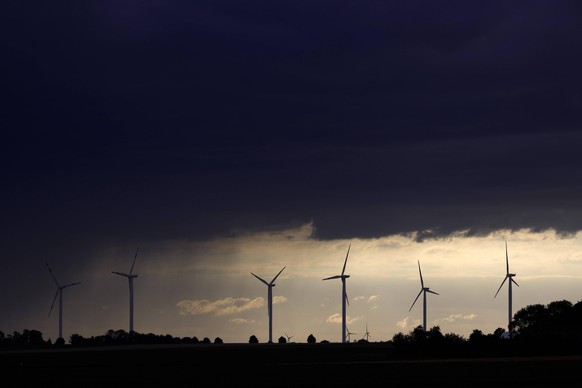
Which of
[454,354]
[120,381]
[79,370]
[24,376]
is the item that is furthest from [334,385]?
[454,354]

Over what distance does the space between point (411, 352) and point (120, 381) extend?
7840 cm

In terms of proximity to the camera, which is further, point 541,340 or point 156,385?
point 541,340

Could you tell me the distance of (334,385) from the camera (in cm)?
8850

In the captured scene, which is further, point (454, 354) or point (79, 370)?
point (454, 354)

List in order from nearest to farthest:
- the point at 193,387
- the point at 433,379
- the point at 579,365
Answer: the point at 193,387 < the point at 433,379 < the point at 579,365

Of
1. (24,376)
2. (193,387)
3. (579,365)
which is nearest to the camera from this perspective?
(193,387)

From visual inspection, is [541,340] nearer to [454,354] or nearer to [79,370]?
[454,354]

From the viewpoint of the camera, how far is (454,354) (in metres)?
159

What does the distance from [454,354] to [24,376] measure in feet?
237

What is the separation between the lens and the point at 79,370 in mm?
121500

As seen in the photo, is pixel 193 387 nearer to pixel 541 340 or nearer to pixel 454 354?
pixel 454 354

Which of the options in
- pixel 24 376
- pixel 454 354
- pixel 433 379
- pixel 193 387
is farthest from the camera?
pixel 454 354

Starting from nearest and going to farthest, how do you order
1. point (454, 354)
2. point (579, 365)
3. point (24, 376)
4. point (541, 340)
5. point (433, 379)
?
point (433, 379) → point (24, 376) → point (579, 365) → point (454, 354) → point (541, 340)

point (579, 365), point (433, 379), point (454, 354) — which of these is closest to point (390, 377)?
point (433, 379)
